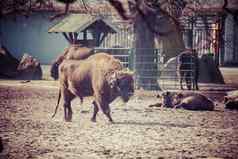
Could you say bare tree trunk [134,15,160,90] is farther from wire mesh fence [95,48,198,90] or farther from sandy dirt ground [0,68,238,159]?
sandy dirt ground [0,68,238,159]

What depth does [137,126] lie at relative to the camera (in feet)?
29.6

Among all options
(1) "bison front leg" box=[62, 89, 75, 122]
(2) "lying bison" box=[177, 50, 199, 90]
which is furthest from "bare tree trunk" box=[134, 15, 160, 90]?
(1) "bison front leg" box=[62, 89, 75, 122]

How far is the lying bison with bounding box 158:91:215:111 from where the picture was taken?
38.4 feet

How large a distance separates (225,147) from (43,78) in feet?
41.6

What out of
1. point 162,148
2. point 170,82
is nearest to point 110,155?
point 162,148

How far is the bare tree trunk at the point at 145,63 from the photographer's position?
1600cm

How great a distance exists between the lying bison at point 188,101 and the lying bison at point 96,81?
2.54m

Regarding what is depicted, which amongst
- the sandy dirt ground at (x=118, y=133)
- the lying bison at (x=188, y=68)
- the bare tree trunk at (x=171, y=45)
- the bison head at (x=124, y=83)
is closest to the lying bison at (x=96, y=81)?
the bison head at (x=124, y=83)

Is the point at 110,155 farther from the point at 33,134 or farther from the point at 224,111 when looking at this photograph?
the point at 224,111

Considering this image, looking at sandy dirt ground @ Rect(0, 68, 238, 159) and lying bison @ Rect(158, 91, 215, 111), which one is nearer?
sandy dirt ground @ Rect(0, 68, 238, 159)

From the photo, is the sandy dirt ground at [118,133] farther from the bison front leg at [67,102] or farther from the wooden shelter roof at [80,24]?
the wooden shelter roof at [80,24]

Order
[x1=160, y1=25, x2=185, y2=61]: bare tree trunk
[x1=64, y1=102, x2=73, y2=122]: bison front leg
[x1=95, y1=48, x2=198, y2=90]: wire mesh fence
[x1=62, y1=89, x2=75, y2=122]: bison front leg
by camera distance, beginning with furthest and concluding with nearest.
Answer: [x1=160, y1=25, x2=185, y2=61]: bare tree trunk
[x1=95, y1=48, x2=198, y2=90]: wire mesh fence
[x1=62, y1=89, x2=75, y2=122]: bison front leg
[x1=64, y1=102, x2=73, y2=122]: bison front leg

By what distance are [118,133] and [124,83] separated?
1.11 metres

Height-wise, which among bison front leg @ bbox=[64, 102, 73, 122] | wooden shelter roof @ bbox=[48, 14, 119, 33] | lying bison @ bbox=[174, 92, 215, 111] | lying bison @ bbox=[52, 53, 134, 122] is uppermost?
wooden shelter roof @ bbox=[48, 14, 119, 33]
